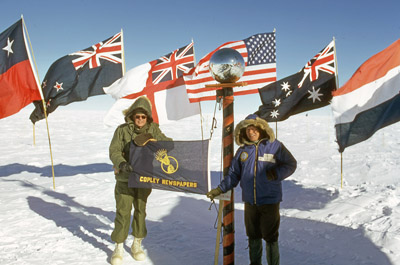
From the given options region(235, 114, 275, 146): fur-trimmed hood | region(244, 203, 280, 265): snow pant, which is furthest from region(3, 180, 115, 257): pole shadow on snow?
region(235, 114, 275, 146): fur-trimmed hood

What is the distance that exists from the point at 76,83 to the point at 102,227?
15.9 ft

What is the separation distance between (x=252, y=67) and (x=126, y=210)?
178 inches

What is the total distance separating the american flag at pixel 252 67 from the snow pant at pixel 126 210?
3485mm

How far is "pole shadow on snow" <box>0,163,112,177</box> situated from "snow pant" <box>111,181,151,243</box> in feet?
24.5

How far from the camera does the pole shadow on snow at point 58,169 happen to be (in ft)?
35.9

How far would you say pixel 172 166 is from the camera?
387cm

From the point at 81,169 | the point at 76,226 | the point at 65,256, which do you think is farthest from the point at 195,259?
the point at 81,169

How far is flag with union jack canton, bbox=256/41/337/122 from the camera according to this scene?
7.31m

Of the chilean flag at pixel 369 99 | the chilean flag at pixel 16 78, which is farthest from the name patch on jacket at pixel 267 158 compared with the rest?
the chilean flag at pixel 16 78

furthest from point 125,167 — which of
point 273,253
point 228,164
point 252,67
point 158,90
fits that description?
point 158,90

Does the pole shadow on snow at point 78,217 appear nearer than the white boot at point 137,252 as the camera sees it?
No

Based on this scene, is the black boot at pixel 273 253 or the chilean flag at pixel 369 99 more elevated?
the chilean flag at pixel 369 99

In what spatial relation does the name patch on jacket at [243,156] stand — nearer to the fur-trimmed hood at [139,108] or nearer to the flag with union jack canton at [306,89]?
the fur-trimmed hood at [139,108]

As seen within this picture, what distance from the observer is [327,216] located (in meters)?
5.66
